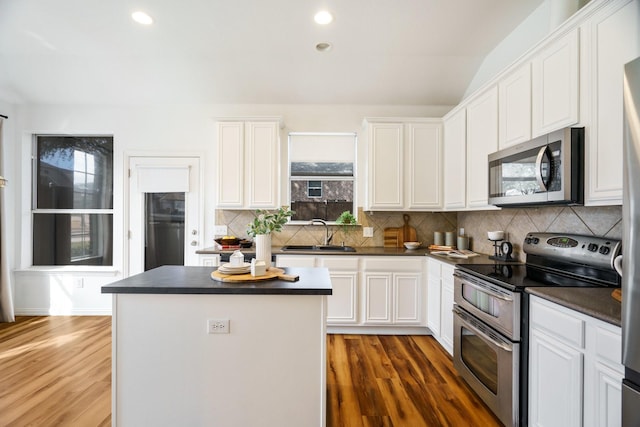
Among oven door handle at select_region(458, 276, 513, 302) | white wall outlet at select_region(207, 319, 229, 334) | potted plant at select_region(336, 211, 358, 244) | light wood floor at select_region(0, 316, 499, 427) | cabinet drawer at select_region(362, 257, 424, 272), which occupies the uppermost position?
potted plant at select_region(336, 211, 358, 244)

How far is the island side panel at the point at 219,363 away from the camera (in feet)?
5.23

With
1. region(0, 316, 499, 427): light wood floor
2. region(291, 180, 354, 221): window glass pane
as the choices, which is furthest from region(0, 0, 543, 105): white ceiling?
region(0, 316, 499, 427): light wood floor

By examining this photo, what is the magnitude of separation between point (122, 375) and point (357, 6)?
10.4 feet

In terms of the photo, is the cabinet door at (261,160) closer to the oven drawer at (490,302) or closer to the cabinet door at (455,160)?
the cabinet door at (455,160)

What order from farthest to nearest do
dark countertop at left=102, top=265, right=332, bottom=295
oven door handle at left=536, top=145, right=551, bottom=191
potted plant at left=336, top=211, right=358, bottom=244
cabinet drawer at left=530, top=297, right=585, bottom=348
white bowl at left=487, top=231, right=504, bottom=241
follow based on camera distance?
potted plant at left=336, top=211, right=358, bottom=244
white bowl at left=487, top=231, right=504, bottom=241
oven door handle at left=536, top=145, right=551, bottom=191
dark countertop at left=102, top=265, right=332, bottom=295
cabinet drawer at left=530, top=297, right=585, bottom=348

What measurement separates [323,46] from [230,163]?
1.69 metres

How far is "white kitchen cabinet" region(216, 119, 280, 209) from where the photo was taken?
3555 mm

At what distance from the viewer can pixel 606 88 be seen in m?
1.53

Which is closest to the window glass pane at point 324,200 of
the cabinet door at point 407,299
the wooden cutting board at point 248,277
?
the cabinet door at point 407,299


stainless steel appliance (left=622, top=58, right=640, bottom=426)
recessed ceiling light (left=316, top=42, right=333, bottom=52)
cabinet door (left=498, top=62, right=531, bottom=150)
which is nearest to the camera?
stainless steel appliance (left=622, top=58, right=640, bottom=426)

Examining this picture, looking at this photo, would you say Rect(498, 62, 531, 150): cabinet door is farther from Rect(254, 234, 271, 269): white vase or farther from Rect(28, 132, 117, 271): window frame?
Rect(28, 132, 117, 271): window frame

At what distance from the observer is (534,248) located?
224 cm

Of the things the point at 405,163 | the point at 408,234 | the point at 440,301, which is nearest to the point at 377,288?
the point at 440,301

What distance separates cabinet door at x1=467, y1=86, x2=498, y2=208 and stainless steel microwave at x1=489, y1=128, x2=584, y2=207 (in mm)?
227
